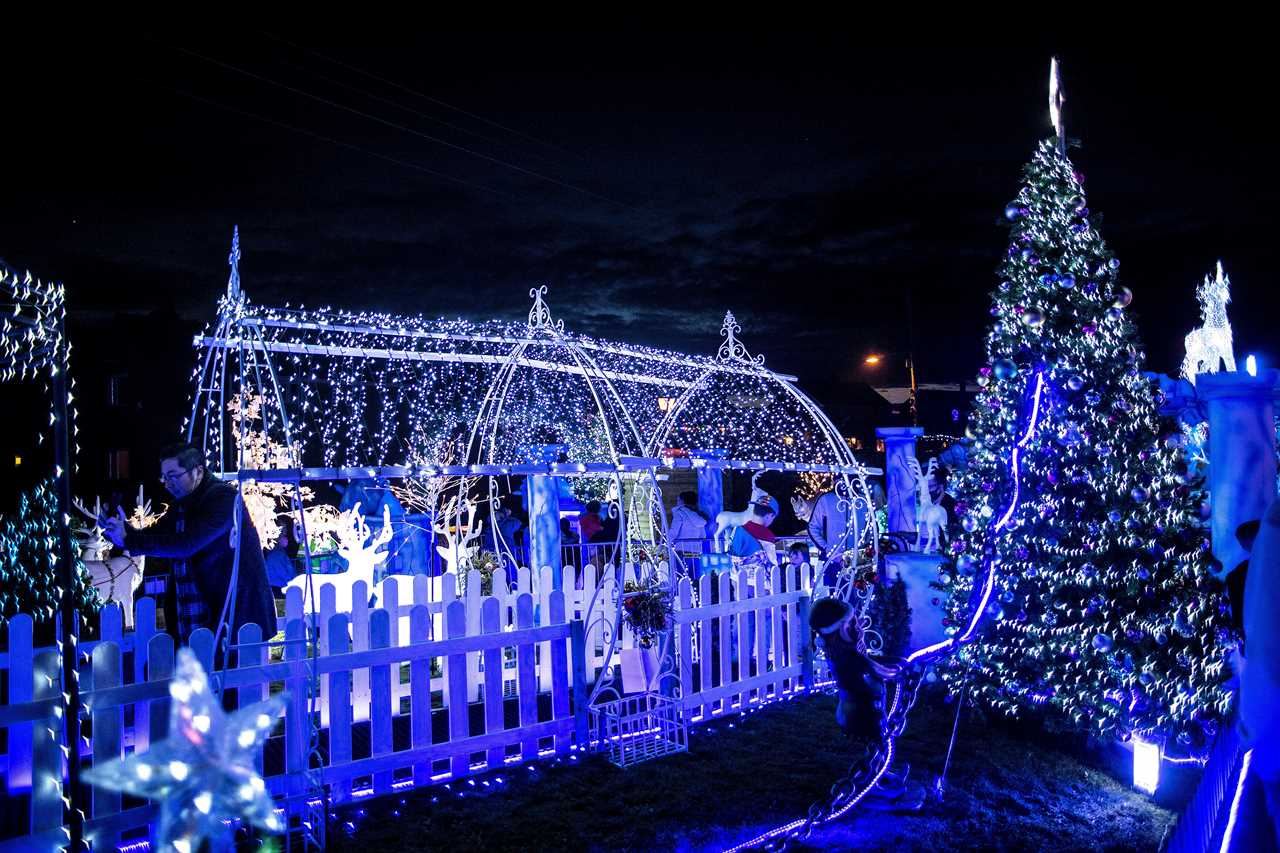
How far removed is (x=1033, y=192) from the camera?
19.9 ft

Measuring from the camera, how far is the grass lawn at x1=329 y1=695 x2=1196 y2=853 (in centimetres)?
421

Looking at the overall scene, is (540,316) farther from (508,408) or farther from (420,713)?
(508,408)

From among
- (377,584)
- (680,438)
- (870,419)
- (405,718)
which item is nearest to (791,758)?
(405,718)

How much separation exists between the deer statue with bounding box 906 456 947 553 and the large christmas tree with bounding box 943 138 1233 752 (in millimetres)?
4700

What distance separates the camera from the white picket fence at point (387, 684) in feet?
12.7

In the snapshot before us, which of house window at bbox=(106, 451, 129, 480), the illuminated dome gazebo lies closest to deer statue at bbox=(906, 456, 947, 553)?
the illuminated dome gazebo

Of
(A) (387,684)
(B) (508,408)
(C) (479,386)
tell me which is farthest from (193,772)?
(B) (508,408)

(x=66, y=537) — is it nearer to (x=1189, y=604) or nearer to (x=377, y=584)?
(x=1189, y=604)

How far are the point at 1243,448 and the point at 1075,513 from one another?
74.9 inches

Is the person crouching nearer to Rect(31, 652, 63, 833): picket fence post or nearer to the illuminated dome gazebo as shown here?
the illuminated dome gazebo

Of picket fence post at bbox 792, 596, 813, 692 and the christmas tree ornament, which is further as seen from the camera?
picket fence post at bbox 792, 596, 813, 692

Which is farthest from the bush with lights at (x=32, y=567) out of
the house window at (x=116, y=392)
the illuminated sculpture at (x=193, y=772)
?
the house window at (x=116, y=392)

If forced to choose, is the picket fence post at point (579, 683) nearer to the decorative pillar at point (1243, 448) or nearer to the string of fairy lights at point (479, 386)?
the string of fairy lights at point (479, 386)

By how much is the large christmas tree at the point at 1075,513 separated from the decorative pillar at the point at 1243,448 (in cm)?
111
